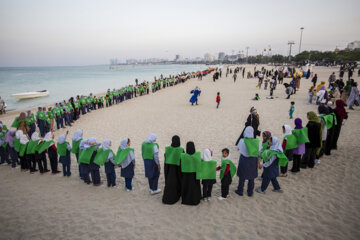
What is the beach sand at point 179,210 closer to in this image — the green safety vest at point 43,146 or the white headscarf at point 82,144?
the green safety vest at point 43,146

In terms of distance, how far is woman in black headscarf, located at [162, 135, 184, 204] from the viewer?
4715 mm

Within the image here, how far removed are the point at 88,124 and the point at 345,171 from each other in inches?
528

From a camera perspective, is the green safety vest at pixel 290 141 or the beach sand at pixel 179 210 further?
the green safety vest at pixel 290 141

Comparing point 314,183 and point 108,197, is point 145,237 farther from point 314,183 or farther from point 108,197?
point 314,183

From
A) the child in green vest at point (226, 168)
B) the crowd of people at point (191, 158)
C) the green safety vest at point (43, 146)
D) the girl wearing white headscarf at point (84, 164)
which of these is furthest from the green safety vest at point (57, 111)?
the child in green vest at point (226, 168)

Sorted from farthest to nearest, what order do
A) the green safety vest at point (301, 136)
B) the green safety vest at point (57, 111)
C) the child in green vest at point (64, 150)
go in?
1. the green safety vest at point (57, 111)
2. the child in green vest at point (64, 150)
3. the green safety vest at point (301, 136)

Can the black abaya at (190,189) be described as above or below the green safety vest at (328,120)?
below

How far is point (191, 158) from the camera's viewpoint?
4.59 m

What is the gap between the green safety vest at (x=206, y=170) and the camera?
15.4ft

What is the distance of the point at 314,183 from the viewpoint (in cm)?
568

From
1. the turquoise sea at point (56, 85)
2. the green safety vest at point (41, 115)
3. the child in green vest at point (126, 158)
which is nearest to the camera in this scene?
the child in green vest at point (126, 158)

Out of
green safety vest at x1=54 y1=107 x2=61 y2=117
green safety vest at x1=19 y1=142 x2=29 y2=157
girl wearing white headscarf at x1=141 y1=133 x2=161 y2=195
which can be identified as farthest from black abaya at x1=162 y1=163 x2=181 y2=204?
green safety vest at x1=54 y1=107 x2=61 y2=117

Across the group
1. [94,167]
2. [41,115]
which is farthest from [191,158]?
[41,115]

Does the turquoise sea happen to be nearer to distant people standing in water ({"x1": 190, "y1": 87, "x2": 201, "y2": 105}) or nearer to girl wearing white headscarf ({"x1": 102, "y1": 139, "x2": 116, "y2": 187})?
distant people standing in water ({"x1": 190, "y1": 87, "x2": 201, "y2": 105})
